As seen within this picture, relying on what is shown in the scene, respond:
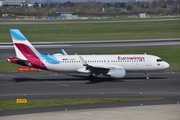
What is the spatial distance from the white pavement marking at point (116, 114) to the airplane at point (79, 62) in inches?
725

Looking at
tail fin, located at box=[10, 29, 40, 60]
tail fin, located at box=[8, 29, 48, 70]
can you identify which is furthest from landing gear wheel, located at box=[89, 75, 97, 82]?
tail fin, located at box=[10, 29, 40, 60]

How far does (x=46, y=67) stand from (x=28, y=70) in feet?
35.5

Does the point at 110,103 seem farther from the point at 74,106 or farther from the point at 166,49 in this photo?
the point at 166,49

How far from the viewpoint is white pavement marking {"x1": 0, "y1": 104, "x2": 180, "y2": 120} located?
3597cm

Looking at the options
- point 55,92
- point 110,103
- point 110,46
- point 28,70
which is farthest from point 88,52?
point 110,103

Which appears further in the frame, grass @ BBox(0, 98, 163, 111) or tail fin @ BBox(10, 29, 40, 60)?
tail fin @ BBox(10, 29, 40, 60)

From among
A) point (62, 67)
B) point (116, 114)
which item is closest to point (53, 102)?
point (116, 114)

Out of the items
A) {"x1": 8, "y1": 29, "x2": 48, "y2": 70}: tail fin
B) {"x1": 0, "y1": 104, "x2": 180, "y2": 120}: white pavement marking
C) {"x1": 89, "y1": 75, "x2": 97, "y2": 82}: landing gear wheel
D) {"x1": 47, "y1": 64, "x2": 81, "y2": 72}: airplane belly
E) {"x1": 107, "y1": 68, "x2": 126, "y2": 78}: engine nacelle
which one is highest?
{"x1": 8, "y1": 29, "x2": 48, "y2": 70}: tail fin

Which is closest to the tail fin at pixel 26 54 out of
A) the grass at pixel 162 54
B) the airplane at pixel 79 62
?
the airplane at pixel 79 62

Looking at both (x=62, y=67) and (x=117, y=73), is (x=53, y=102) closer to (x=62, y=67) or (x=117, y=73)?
(x=117, y=73)

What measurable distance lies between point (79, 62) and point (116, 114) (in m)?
22.1

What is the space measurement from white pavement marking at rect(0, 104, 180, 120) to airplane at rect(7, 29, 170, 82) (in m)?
18.4

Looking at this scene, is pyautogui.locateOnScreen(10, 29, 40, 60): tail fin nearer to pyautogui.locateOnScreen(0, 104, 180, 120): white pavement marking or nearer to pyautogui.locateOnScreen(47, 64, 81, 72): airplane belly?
pyautogui.locateOnScreen(47, 64, 81, 72): airplane belly

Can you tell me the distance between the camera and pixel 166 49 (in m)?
91.0
